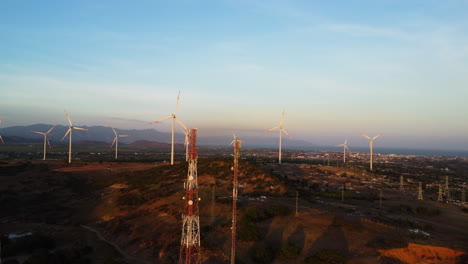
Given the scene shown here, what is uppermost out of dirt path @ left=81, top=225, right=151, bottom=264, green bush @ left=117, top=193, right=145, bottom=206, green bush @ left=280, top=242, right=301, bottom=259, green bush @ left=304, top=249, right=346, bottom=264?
green bush @ left=304, top=249, right=346, bottom=264

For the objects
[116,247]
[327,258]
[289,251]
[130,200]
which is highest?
[327,258]

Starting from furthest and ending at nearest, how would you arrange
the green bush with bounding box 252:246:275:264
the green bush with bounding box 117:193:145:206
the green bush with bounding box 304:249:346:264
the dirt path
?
1. the green bush with bounding box 117:193:145:206
2. the dirt path
3. the green bush with bounding box 252:246:275:264
4. the green bush with bounding box 304:249:346:264

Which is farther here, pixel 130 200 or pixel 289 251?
pixel 130 200

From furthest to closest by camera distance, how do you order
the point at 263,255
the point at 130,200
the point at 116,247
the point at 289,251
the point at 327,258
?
the point at 130,200 → the point at 116,247 → the point at 289,251 → the point at 263,255 → the point at 327,258

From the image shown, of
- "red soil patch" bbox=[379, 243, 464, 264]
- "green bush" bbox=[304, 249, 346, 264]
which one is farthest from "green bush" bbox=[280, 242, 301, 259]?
"red soil patch" bbox=[379, 243, 464, 264]

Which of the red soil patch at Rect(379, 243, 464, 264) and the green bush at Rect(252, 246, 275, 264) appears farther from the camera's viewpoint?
the green bush at Rect(252, 246, 275, 264)

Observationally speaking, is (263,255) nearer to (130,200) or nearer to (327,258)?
(327,258)

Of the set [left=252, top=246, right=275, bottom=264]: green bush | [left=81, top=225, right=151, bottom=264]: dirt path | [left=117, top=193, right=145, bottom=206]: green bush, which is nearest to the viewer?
[left=252, top=246, right=275, bottom=264]: green bush

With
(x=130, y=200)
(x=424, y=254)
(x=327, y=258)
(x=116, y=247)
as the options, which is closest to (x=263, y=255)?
(x=327, y=258)

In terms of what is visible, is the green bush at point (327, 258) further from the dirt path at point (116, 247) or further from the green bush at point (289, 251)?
the dirt path at point (116, 247)

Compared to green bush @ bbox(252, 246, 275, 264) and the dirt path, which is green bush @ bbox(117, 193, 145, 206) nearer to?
the dirt path
